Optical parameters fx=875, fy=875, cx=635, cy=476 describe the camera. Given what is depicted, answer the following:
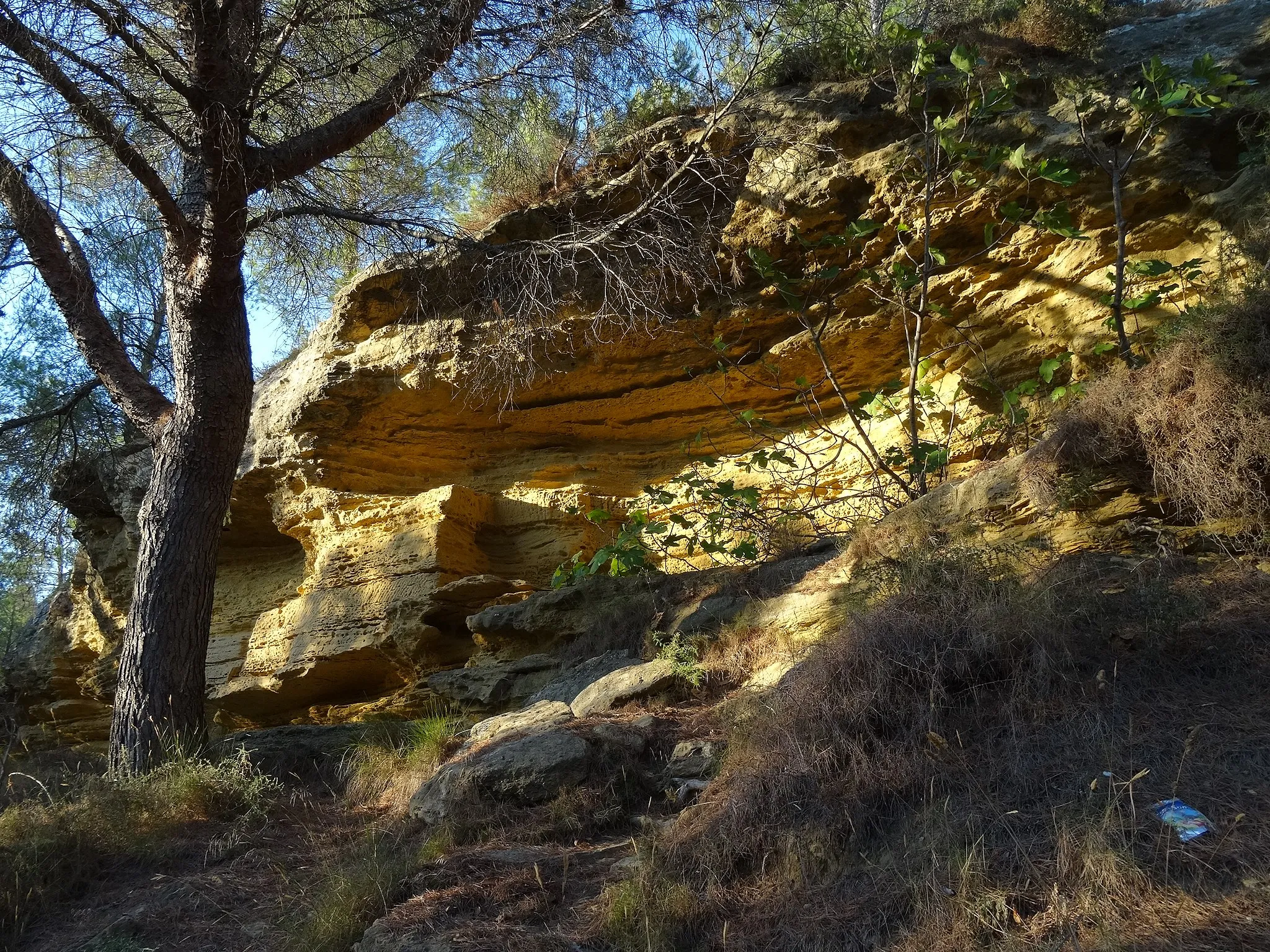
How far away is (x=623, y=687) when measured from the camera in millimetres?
5645

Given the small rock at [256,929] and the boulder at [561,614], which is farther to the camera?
the boulder at [561,614]

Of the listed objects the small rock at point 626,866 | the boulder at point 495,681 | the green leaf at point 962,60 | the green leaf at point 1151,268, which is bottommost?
the small rock at point 626,866

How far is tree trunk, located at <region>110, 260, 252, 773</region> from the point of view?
19.5ft

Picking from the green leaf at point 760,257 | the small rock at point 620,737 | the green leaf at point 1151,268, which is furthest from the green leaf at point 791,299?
the small rock at point 620,737

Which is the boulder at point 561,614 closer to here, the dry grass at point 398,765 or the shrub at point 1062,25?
the dry grass at point 398,765

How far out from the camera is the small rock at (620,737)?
4645 millimetres

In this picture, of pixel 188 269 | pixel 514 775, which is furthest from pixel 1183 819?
pixel 188 269

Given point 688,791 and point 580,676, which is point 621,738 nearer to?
point 688,791

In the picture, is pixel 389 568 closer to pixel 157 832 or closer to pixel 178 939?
pixel 157 832

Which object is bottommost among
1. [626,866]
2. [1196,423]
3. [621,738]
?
[626,866]

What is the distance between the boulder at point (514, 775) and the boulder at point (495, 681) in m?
1.99

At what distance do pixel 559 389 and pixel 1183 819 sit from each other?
661 centimetres

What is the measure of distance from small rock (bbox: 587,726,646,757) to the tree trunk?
2.94 meters

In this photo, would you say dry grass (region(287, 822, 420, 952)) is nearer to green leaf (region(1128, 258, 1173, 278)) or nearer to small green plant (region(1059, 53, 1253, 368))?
small green plant (region(1059, 53, 1253, 368))
